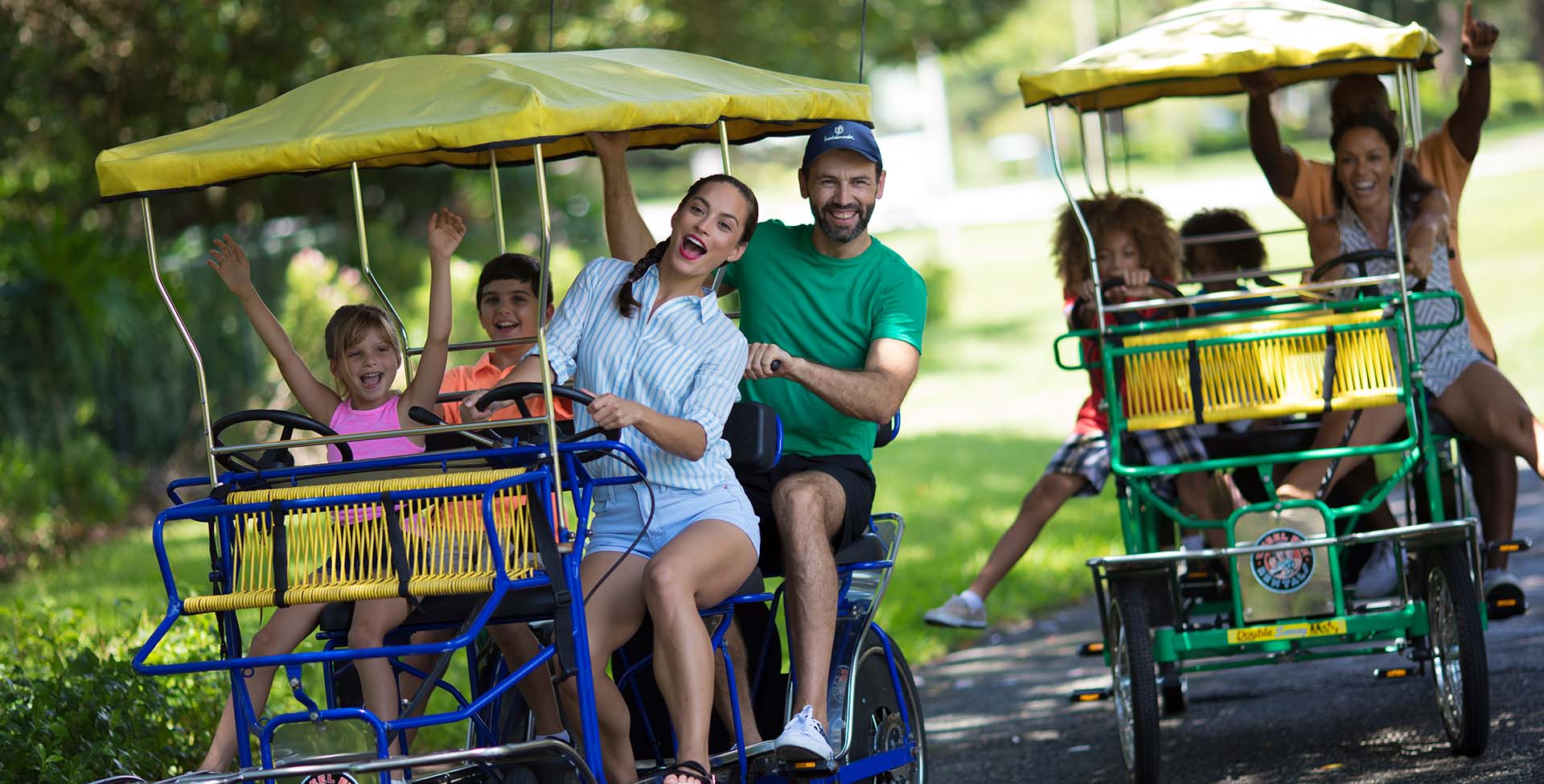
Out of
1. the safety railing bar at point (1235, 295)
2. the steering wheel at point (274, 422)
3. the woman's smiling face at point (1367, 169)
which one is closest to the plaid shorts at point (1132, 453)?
→ the safety railing bar at point (1235, 295)

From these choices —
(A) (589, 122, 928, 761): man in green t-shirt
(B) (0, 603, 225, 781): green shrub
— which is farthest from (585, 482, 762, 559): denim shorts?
(B) (0, 603, 225, 781): green shrub

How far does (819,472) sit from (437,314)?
1.20 meters

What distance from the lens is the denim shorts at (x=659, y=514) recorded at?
4805 mm

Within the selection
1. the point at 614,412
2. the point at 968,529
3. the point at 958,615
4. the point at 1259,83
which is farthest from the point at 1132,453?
the point at 968,529

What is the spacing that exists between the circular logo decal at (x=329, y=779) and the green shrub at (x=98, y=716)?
1.26 meters

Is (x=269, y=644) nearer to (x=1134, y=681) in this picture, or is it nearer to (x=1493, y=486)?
(x=1134, y=681)

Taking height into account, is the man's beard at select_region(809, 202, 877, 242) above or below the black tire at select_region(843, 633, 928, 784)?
above

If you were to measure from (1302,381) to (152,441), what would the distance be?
9.98 m

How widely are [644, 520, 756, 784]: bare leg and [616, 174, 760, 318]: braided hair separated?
2.27ft

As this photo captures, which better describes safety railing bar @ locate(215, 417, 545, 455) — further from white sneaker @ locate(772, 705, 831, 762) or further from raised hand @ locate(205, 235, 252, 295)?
white sneaker @ locate(772, 705, 831, 762)

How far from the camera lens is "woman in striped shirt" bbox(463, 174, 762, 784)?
459cm

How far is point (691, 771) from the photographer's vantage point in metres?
4.48

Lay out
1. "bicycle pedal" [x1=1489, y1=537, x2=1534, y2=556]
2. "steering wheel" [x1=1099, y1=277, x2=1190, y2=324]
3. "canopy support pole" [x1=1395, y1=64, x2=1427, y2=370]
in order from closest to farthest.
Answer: "canopy support pole" [x1=1395, y1=64, x2=1427, y2=370] < "steering wheel" [x1=1099, y1=277, x2=1190, y2=324] < "bicycle pedal" [x1=1489, y1=537, x2=1534, y2=556]

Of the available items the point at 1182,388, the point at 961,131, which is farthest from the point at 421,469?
the point at 961,131
